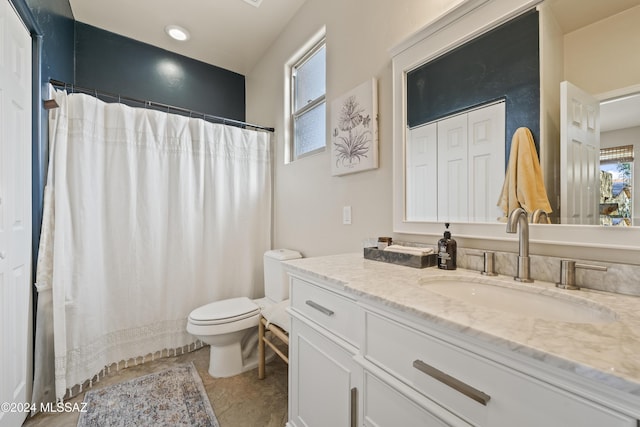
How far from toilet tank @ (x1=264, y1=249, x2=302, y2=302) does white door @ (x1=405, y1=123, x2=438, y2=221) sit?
1041 mm

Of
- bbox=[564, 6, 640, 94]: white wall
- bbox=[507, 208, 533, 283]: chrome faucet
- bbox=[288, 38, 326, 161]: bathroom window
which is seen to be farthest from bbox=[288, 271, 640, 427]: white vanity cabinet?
bbox=[288, 38, 326, 161]: bathroom window

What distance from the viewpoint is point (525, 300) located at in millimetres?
814

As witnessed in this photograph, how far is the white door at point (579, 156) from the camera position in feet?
2.53

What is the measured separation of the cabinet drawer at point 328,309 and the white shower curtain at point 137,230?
4.27ft

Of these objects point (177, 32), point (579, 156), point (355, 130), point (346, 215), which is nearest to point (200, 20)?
point (177, 32)

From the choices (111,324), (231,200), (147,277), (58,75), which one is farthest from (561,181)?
(58,75)

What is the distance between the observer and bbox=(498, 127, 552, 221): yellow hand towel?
34.8 inches

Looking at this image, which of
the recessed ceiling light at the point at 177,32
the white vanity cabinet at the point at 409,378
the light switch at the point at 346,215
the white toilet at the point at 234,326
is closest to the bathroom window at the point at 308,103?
the light switch at the point at 346,215

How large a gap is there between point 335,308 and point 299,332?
1.08 feet

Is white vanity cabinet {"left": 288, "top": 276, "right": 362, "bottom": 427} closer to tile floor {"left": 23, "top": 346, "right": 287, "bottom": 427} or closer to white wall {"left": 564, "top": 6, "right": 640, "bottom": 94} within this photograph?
tile floor {"left": 23, "top": 346, "right": 287, "bottom": 427}

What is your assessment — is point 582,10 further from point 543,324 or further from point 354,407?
point 354,407

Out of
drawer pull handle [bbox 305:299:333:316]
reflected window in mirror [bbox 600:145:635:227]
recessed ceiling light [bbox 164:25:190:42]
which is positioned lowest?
drawer pull handle [bbox 305:299:333:316]

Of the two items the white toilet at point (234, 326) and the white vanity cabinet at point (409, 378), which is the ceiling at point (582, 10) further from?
the white toilet at point (234, 326)

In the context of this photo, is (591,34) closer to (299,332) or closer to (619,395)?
(619,395)
